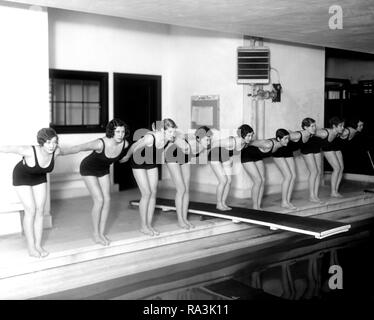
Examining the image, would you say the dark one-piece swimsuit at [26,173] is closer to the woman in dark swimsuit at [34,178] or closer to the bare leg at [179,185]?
the woman in dark swimsuit at [34,178]

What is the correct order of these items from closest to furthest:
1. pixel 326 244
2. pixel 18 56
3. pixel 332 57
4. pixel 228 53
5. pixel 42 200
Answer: pixel 42 200
pixel 18 56
pixel 326 244
pixel 228 53
pixel 332 57

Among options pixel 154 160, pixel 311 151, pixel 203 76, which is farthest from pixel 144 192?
pixel 203 76

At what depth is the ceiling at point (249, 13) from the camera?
5.59 meters

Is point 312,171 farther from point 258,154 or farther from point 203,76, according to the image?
point 203,76

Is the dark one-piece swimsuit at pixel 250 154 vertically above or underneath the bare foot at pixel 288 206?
above

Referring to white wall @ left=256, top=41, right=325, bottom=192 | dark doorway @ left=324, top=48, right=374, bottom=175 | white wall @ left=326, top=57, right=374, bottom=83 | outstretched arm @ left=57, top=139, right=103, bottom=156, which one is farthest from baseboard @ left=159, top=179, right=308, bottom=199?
white wall @ left=326, top=57, right=374, bottom=83

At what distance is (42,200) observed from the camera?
510 centimetres

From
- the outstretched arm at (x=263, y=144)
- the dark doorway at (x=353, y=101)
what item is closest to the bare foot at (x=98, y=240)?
the outstretched arm at (x=263, y=144)

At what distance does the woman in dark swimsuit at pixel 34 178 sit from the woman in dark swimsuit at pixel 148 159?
1.12m

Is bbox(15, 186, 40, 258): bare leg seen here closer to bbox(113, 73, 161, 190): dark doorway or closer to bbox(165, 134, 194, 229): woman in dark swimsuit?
bbox(165, 134, 194, 229): woman in dark swimsuit

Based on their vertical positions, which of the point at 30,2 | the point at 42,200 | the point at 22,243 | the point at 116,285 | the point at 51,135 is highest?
the point at 30,2
